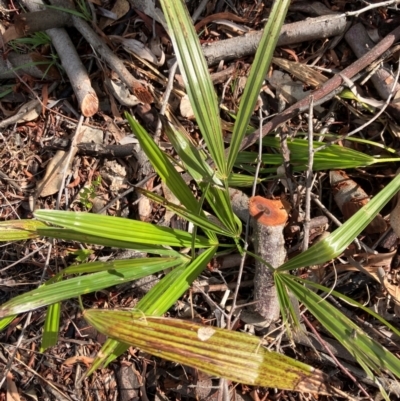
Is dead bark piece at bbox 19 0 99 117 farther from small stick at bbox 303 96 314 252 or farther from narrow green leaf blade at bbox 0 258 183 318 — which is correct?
small stick at bbox 303 96 314 252

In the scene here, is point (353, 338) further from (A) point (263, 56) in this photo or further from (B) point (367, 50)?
(B) point (367, 50)

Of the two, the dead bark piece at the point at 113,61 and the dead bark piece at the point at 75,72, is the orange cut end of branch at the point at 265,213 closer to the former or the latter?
the dead bark piece at the point at 113,61

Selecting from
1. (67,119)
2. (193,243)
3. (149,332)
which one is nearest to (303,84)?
(193,243)

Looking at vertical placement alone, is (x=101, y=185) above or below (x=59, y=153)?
below

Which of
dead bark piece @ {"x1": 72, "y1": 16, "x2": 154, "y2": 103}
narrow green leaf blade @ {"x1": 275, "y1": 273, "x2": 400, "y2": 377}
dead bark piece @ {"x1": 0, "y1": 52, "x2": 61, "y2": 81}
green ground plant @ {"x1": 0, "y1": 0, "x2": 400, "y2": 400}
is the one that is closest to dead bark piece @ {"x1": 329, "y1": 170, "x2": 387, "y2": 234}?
green ground plant @ {"x1": 0, "y1": 0, "x2": 400, "y2": 400}

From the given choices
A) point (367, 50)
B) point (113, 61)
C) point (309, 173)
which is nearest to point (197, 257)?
point (309, 173)

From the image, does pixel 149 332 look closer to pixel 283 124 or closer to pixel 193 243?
pixel 193 243
